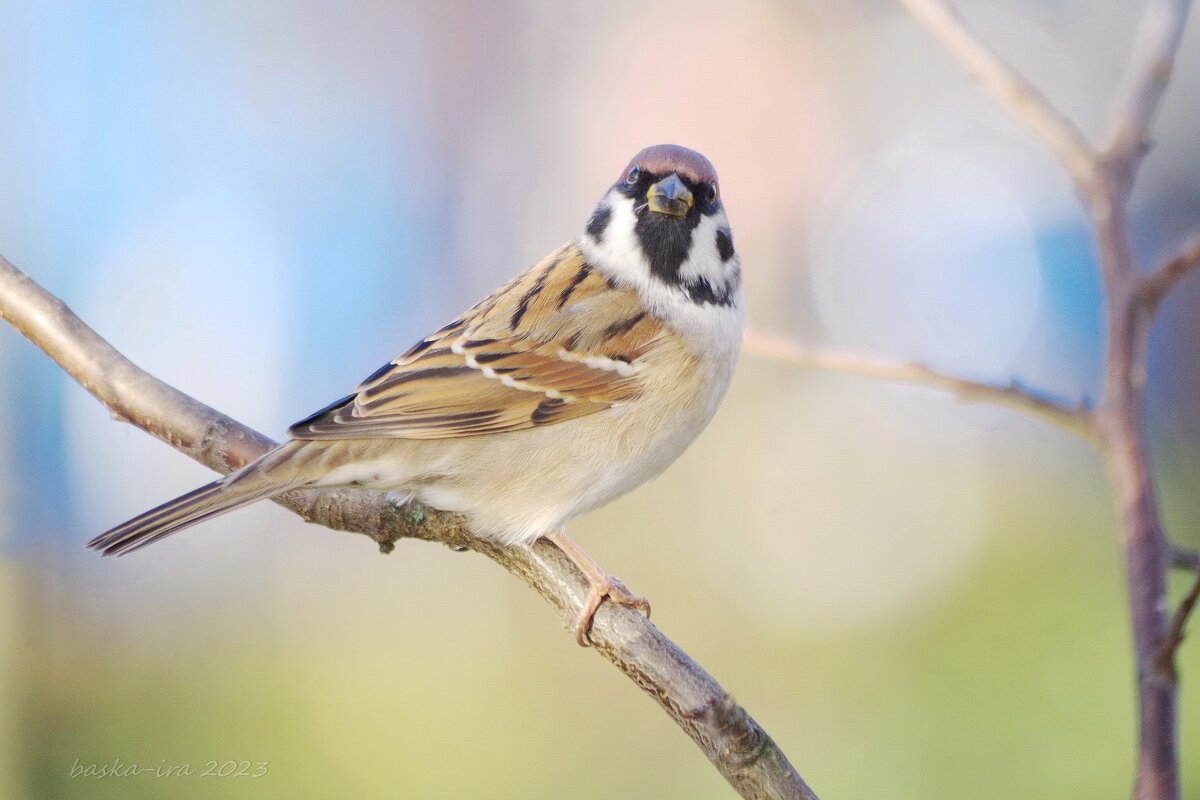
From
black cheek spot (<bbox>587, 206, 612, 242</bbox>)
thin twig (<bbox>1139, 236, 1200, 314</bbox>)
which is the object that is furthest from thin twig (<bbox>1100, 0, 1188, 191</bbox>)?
black cheek spot (<bbox>587, 206, 612, 242</bbox>)

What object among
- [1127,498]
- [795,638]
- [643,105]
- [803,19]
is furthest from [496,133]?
[1127,498]

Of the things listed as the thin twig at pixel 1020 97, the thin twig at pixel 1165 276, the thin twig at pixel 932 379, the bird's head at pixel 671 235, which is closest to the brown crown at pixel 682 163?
the bird's head at pixel 671 235

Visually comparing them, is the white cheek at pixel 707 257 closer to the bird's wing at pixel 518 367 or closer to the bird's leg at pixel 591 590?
the bird's wing at pixel 518 367

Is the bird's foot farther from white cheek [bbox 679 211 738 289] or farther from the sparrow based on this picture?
white cheek [bbox 679 211 738 289]

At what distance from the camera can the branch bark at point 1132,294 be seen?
2.99ft

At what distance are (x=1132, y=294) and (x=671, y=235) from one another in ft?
3.55

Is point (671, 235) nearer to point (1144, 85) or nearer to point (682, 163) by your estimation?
point (682, 163)

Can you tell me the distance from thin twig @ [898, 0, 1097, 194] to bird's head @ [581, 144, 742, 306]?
2.46ft

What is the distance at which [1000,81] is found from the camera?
3.93ft

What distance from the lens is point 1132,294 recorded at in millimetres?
1089

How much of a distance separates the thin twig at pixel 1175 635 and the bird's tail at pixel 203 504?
48.5 inches

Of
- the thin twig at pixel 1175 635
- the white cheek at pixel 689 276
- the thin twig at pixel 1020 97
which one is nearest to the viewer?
the thin twig at pixel 1175 635

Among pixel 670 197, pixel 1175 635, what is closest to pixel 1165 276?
pixel 1175 635

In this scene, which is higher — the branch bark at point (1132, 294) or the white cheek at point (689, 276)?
the white cheek at point (689, 276)
